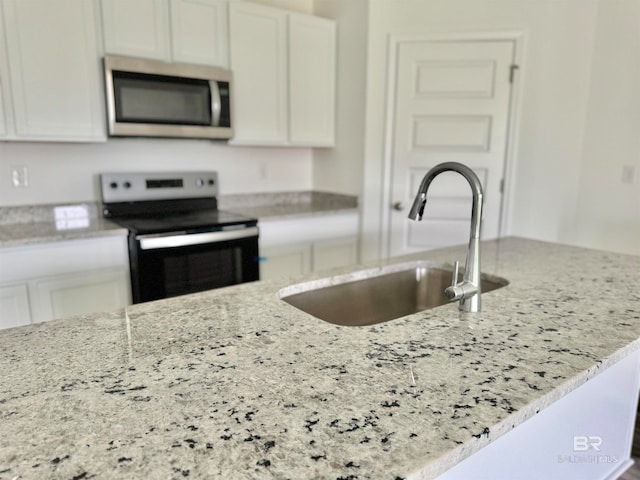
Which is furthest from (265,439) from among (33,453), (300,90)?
(300,90)

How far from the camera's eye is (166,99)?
2.62 metres

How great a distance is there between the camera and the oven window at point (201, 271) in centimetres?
244

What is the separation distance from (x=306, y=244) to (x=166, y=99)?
4.12 feet

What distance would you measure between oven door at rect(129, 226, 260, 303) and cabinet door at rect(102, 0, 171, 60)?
1051mm

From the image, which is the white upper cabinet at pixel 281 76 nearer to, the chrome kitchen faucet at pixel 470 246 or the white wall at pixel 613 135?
the white wall at pixel 613 135

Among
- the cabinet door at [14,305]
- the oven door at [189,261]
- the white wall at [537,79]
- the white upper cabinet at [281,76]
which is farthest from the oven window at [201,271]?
the white wall at [537,79]

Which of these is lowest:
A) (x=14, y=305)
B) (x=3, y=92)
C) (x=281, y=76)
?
(x=14, y=305)

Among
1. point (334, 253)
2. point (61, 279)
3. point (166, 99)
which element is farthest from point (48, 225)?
point (334, 253)

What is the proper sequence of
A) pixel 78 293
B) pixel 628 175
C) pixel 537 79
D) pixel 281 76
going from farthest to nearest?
pixel 281 76 → pixel 537 79 → pixel 628 175 → pixel 78 293

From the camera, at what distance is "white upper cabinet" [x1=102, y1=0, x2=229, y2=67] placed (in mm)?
2457

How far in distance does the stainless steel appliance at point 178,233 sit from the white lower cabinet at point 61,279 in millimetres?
94

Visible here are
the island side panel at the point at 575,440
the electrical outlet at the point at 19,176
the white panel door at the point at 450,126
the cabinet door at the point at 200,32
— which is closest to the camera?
the island side panel at the point at 575,440

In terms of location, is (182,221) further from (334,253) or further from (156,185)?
(334,253)

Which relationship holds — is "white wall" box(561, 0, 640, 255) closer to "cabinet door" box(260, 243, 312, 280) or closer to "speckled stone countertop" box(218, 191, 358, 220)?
"speckled stone countertop" box(218, 191, 358, 220)
